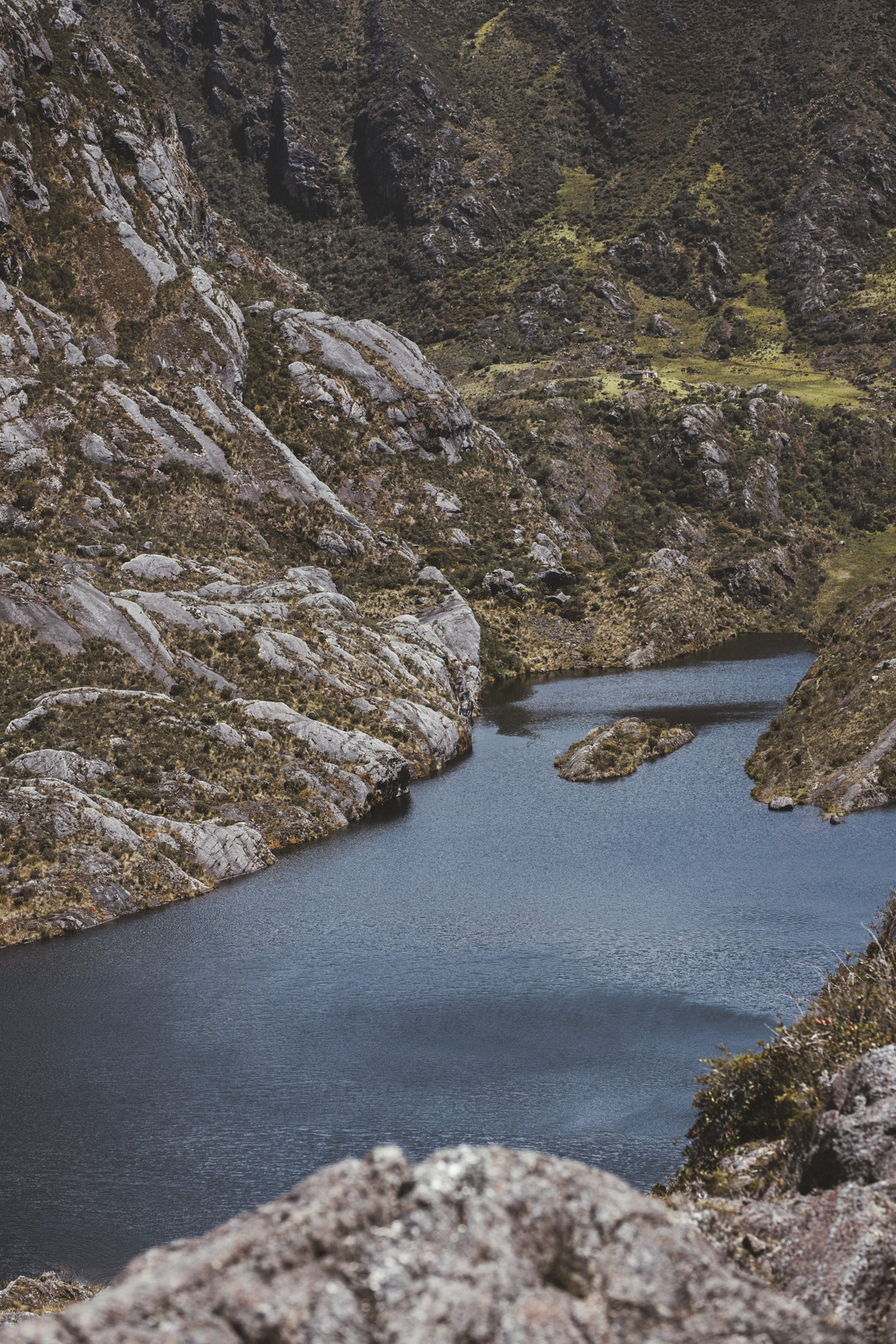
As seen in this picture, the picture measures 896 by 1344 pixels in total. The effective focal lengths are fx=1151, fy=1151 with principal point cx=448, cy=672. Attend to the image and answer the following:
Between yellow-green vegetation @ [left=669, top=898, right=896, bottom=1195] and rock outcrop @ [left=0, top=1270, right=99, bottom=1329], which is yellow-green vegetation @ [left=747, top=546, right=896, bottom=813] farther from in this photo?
rock outcrop @ [left=0, top=1270, right=99, bottom=1329]

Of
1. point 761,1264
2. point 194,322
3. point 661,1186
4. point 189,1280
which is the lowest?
point 661,1186

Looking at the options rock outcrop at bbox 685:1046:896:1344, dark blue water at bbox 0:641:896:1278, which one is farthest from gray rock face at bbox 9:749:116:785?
rock outcrop at bbox 685:1046:896:1344

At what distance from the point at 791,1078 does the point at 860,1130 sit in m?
7.02

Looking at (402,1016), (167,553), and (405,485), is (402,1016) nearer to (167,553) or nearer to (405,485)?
(167,553)

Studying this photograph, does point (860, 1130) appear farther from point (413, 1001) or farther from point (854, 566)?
point (854, 566)

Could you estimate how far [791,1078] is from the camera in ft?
73.3

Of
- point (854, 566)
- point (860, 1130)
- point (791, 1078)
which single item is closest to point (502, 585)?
point (854, 566)

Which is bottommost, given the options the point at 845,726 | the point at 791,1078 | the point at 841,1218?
A: the point at 845,726

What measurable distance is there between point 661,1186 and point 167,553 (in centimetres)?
8669

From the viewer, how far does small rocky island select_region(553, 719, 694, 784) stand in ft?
282

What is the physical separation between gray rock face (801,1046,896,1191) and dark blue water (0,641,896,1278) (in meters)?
16.9

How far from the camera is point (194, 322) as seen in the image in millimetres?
136375

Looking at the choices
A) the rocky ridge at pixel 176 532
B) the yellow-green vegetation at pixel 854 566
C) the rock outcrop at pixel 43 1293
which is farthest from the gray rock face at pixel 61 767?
the yellow-green vegetation at pixel 854 566

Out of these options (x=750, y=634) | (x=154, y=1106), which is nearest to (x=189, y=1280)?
(x=154, y=1106)
